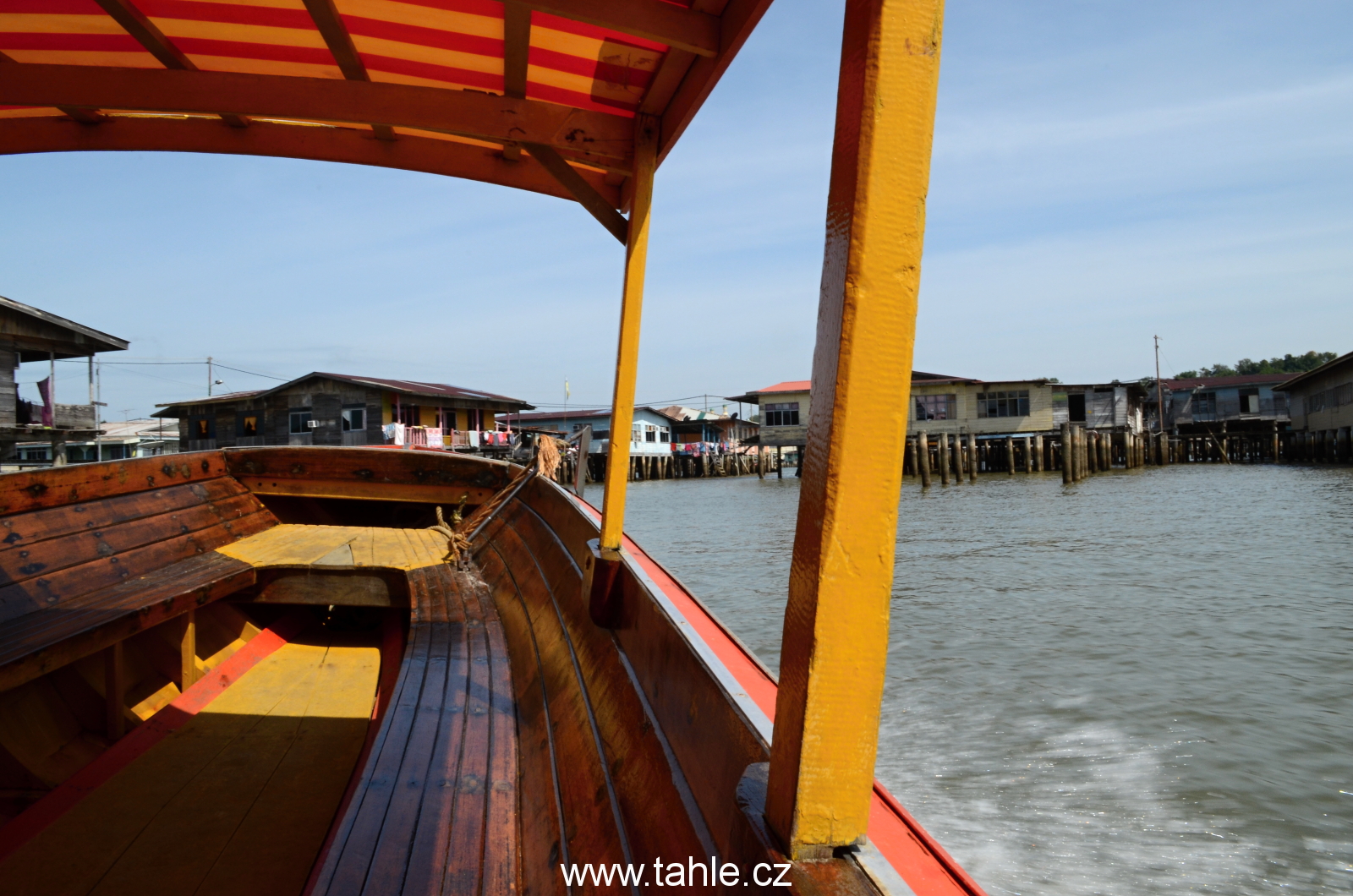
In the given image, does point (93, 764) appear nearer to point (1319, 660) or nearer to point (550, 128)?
point (550, 128)

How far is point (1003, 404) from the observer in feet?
119

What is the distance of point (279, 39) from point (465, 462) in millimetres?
3560

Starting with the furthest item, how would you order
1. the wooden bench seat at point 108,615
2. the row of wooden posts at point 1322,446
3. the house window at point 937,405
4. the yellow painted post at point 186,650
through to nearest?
the house window at point 937,405 → the row of wooden posts at point 1322,446 → the yellow painted post at point 186,650 → the wooden bench seat at point 108,615

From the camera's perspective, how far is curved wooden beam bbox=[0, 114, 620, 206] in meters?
2.85

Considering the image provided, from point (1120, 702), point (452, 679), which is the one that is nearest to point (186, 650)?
point (452, 679)

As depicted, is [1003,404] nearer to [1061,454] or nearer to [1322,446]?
[1061,454]

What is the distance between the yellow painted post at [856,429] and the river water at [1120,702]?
3601 millimetres

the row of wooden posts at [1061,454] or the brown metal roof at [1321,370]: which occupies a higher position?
the brown metal roof at [1321,370]

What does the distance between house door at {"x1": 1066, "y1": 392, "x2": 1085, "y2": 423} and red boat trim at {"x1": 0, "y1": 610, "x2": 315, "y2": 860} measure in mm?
44735

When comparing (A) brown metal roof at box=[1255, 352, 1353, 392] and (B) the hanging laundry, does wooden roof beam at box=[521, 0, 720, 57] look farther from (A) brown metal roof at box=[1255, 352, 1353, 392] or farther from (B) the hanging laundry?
(A) brown metal roof at box=[1255, 352, 1353, 392]

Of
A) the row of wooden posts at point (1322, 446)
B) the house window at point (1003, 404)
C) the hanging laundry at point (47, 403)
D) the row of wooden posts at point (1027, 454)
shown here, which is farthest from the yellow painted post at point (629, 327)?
the row of wooden posts at point (1322, 446)

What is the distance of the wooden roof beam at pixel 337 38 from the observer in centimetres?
226

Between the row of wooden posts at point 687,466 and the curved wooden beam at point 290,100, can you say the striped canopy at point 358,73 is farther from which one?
the row of wooden posts at point 687,466

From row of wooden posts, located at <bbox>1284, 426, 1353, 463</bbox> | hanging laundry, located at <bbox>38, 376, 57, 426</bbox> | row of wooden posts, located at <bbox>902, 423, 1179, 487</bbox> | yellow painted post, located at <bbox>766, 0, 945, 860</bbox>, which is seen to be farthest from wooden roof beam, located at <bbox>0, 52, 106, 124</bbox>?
row of wooden posts, located at <bbox>1284, 426, 1353, 463</bbox>
